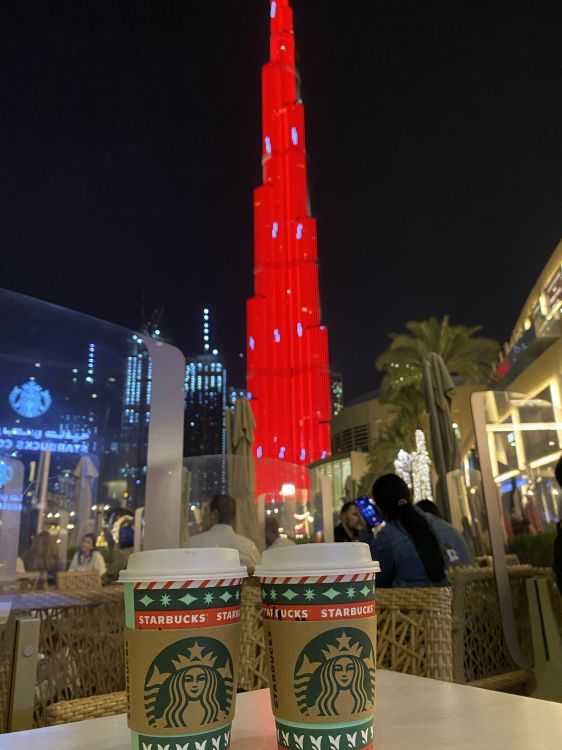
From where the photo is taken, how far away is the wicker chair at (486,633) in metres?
2.21

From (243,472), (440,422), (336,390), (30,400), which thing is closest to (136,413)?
(30,400)

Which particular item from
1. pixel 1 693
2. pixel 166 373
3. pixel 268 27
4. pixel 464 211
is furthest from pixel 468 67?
pixel 1 693

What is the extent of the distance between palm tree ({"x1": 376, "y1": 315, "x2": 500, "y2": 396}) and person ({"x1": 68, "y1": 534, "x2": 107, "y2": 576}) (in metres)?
16.4

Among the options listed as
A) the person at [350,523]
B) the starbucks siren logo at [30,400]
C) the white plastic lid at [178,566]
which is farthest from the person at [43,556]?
the person at [350,523]

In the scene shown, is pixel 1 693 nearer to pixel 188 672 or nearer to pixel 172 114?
pixel 188 672

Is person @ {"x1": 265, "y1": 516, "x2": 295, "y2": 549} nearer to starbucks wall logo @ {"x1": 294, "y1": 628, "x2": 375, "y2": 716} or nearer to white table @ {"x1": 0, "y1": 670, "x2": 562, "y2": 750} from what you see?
white table @ {"x1": 0, "y1": 670, "x2": 562, "y2": 750}

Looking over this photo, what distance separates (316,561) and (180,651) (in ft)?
0.54

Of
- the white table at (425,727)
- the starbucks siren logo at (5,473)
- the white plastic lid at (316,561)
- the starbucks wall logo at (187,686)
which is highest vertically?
the starbucks siren logo at (5,473)

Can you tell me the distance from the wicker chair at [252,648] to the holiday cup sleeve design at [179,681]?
1061 millimetres

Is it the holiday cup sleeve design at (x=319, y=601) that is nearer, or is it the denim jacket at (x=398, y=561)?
the holiday cup sleeve design at (x=319, y=601)

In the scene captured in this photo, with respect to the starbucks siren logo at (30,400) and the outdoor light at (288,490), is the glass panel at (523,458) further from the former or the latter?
the outdoor light at (288,490)

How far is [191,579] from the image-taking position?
56 centimetres

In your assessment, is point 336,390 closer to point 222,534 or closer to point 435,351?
point 435,351

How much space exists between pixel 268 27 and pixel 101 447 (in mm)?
27003
